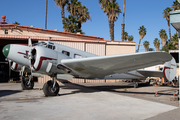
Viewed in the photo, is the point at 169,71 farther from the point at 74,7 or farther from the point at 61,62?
the point at 74,7

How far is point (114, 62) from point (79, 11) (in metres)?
27.5

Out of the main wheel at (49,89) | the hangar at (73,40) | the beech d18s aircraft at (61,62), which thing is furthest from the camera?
the hangar at (73,40)

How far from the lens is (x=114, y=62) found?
8.20m

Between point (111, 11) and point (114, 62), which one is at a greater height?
point (111, 11)

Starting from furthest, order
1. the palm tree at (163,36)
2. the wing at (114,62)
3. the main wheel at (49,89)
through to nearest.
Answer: the palm tree at (163,36), the main wheel at (49,89), the wing at (114,62)

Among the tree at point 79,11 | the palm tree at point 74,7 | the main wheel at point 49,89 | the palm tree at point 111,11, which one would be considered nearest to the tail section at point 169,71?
the main wheel at point 49,89

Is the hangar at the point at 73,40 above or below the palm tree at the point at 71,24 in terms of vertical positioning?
below

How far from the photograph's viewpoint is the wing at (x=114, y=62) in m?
7.08

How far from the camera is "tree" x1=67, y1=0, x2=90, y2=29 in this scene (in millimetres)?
33000

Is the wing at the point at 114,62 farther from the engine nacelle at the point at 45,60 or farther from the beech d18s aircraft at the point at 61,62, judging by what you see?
the engine nacelle at the point at 45,60

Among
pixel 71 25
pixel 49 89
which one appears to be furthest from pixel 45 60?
pixel 71 25

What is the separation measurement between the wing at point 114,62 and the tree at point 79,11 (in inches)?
957

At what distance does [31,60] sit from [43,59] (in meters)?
0.70

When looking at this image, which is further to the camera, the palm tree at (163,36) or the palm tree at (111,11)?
the palm tree at (163,36)
